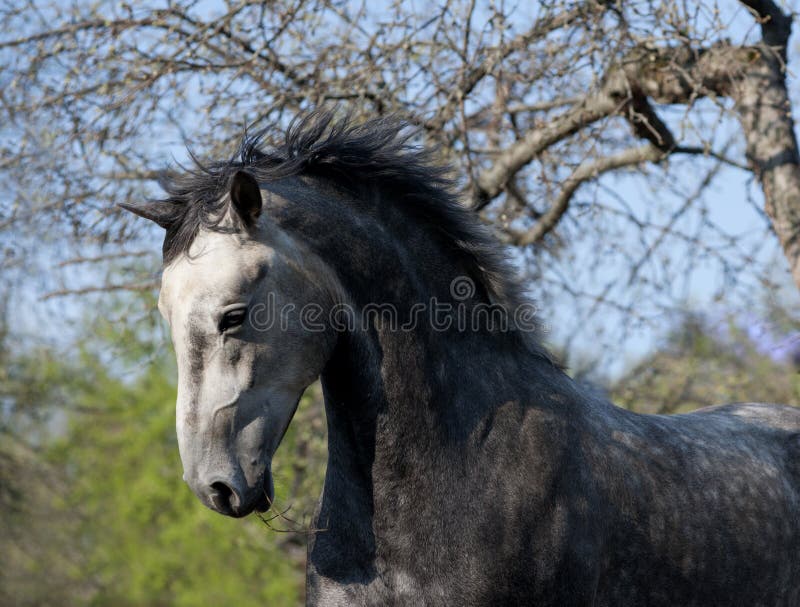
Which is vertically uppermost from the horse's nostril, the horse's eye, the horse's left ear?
the horse's left ear

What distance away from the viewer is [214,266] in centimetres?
273

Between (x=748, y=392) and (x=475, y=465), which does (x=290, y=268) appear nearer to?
(x=475, y=465)

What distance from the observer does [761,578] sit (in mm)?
3787

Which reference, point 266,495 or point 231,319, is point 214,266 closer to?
point 231,319

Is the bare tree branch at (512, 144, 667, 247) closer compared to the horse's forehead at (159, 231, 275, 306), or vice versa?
the horse's forehead at (159, 231, 275, 306)

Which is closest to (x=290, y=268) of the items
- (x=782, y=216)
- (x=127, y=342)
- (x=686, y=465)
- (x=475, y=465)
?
(x=475, y=465)

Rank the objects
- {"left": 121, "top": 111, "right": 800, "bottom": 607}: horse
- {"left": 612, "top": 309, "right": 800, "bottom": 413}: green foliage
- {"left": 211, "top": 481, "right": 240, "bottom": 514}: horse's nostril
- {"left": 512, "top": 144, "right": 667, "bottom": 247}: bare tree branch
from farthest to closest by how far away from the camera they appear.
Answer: {"left": 612, "top": 309, "right": 800, "bottom": 413}: green foliage
{"left": 512, "top": 144, "right": 667, "bottom": 247}: bare tree branch
{"left": 121, "top": 111, "right": 800, "bottom": 607}: horse
{"left": 211, "top": 481, "right": 240, "bottom": 514}: horse's nostril

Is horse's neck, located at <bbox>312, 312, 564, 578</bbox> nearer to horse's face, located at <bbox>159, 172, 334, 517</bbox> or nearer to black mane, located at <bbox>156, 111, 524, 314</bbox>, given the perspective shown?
horse's face, located at <bbox>159, 172, 334, 517</bbox>

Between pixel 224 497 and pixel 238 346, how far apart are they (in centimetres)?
43

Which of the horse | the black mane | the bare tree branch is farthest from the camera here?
the bare tree branch

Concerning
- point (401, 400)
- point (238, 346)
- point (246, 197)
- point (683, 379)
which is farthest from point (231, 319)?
point (683, 379)

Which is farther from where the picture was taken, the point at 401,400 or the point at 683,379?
the point at 683,379

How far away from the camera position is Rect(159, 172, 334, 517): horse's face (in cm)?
264

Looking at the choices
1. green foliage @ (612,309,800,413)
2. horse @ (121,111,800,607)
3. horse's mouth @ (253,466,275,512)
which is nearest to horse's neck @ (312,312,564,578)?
horse @ (121,111,800,607)
